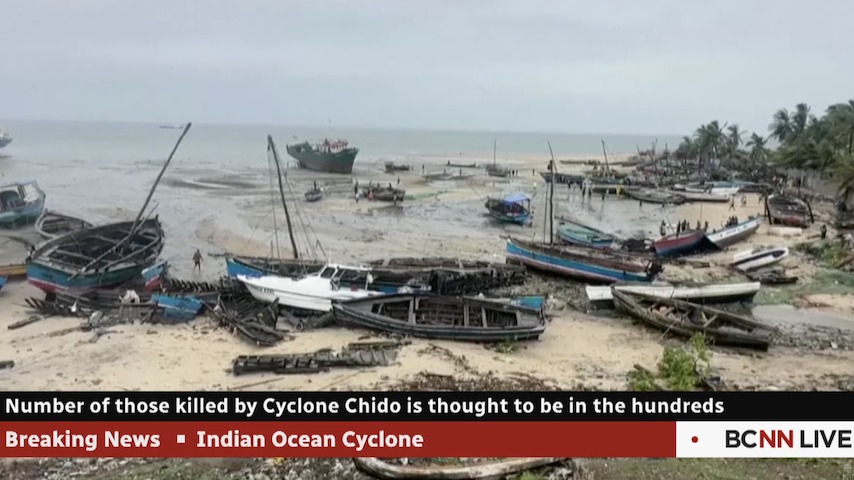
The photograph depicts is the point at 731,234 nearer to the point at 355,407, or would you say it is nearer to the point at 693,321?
the point at 693,321

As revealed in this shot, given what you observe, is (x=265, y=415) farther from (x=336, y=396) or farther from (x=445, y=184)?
(x=445, y=184)

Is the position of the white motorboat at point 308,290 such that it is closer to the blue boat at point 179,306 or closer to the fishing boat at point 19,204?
the blue boat at point 179,306

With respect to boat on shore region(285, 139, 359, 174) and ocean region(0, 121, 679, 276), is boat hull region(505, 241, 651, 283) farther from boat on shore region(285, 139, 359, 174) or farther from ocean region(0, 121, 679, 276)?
boat on shore region(285, 139, 359, 174)

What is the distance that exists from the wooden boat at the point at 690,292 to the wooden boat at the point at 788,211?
64.1 feet

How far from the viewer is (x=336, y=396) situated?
668 centimetres

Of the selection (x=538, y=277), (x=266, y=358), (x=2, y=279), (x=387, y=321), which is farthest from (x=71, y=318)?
(x=538, y=277)

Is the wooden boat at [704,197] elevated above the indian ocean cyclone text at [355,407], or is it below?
below

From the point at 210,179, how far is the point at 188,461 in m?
66.5

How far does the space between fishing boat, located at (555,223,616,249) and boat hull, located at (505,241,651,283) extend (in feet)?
17.1

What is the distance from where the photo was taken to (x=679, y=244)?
30.7 meters

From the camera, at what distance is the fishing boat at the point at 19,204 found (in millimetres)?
35469

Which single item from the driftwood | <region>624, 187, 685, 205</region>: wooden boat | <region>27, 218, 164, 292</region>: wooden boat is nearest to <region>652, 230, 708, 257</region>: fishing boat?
<region>624, 187, 685, 205</region>: wooden boat

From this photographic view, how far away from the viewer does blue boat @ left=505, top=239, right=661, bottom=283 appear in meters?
24.5

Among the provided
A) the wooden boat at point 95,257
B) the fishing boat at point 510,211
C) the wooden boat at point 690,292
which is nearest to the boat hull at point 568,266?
the wooden boat at point 690,292
